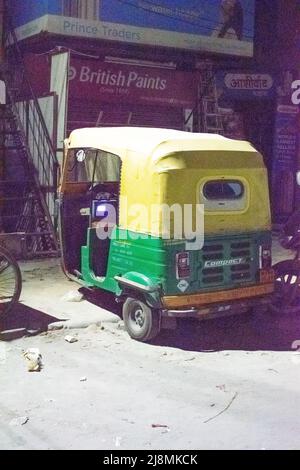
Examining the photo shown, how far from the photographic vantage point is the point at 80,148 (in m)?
6.96

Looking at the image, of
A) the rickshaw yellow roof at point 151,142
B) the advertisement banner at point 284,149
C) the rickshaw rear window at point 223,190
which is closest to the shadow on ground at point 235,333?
the rickshaw rear window at point 223,190

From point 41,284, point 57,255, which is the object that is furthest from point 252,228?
point 57,255

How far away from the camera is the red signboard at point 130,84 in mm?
12086

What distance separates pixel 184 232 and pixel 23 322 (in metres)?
2.17

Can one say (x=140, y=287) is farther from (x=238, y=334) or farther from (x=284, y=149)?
Result: (x=284, y=149)

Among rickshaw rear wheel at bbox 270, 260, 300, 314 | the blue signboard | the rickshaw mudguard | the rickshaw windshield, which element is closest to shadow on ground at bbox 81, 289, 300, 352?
rickshaw rear wheel at bbox 270, 260, 300, 314

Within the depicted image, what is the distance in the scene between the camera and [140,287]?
19.2ft

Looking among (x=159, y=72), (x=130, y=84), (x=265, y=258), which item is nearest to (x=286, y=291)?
(x=265, y=258)

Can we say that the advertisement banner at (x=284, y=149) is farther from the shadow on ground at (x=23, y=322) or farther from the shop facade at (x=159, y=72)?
the shadow on ground at (x=23, y=322)

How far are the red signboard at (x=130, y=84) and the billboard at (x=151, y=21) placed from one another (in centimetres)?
59

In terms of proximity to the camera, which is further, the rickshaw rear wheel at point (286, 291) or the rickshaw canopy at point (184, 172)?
the rickshaw rear wheel at point (286, 291)

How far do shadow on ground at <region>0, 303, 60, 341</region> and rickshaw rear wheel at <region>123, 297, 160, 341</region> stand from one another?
90 centimetres

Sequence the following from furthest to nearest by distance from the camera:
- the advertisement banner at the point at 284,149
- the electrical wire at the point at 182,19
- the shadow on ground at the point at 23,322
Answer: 1. the advertisement banner at the point at 284,149
2. the electrical wire at the point at 182,19
3. the shadow on ground at the point at 23,322
